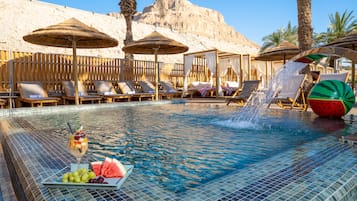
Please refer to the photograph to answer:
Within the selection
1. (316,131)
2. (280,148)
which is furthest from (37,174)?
(316,131)

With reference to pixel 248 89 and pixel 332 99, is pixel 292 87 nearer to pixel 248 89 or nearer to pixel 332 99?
pixel 248 89

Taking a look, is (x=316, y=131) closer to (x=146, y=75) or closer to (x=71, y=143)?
(x=71, y=143)

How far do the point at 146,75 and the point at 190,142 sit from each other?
9.85 metres

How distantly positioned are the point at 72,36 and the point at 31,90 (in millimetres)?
2083

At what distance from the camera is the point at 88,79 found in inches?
416

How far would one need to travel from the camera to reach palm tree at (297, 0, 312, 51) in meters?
7.62

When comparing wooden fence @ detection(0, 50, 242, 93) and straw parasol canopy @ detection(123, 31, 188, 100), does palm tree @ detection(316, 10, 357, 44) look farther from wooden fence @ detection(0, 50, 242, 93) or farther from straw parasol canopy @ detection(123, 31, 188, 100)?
straw parasol canopy @ detection(123, 31, 188, 100)

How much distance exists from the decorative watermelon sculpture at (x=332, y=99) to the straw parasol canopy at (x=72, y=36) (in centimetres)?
544

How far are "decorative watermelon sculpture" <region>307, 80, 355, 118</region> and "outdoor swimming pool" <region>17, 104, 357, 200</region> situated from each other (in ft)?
0.87

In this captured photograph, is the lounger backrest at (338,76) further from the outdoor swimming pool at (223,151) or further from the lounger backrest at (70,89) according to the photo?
the lounger backrest at (70,89)

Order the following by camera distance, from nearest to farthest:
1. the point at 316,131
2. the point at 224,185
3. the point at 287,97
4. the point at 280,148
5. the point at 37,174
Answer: the point at 224,185 → the point at 37,174 → the point at 280,148 → the point at 316,131 → the point at 287,97

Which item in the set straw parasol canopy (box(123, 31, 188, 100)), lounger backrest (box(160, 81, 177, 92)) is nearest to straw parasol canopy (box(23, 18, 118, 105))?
straw parasol canopy (box(123, 31, 188, 100))

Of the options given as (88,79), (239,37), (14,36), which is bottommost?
(88,79)

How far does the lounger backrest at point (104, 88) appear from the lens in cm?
955
